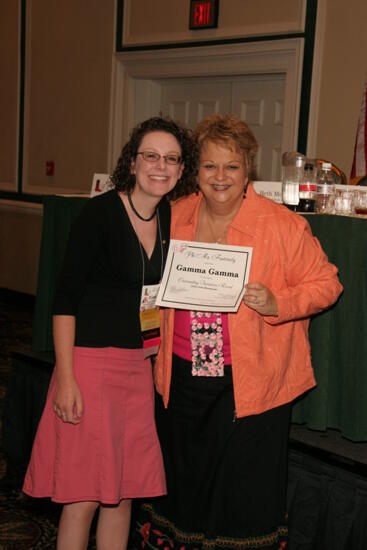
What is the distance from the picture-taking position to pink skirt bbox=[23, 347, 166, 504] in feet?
7.22

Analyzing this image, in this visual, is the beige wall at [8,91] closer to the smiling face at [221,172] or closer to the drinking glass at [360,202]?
the drinking glass at [360,202]

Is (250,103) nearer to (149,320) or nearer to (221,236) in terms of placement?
(221,236)

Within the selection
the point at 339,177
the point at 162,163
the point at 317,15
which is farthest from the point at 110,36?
the point at 162,163

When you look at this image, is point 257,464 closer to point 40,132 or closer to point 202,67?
point 202,67

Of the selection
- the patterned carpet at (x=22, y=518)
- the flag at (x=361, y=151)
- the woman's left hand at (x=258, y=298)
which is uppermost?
the flag at (x=361, y=151)

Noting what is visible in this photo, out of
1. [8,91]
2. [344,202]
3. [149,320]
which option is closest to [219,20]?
[8,91]

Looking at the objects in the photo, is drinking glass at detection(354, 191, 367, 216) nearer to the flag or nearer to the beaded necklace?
the beaded necklace

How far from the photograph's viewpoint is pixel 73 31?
279 inches

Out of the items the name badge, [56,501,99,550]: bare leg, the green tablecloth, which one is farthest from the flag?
[56,501,99,550]: bare leg

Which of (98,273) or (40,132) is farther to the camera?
(40,132)

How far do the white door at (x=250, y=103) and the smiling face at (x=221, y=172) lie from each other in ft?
12.5

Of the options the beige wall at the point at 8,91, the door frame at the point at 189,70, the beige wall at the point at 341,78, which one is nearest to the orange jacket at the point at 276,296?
the beige wall at the point at 341,78

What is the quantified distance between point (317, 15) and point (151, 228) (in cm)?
368

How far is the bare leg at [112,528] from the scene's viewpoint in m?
2.31
